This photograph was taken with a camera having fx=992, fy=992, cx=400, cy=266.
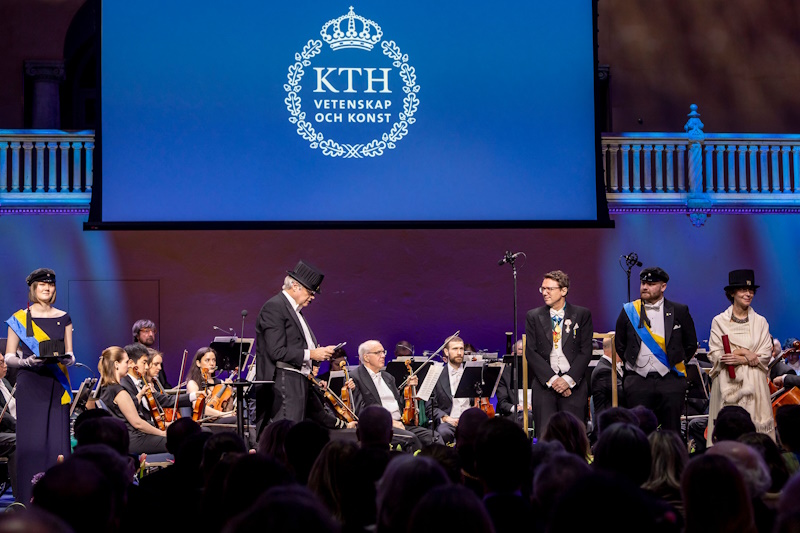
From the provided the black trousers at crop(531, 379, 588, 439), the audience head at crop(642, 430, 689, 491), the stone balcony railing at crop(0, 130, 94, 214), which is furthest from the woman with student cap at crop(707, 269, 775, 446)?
the stone balcony railing at crop(0, 130, 94, 214)

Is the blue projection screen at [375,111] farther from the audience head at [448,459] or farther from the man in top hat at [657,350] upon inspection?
the audience head at [448,459]

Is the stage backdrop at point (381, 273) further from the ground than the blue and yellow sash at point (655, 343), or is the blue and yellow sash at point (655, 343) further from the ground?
the stage backdrop at point (381, 273)

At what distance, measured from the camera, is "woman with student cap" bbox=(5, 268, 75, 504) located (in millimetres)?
5867

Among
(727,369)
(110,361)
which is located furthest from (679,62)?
(110,361)

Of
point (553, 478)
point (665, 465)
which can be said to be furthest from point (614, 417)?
point (553, 478)

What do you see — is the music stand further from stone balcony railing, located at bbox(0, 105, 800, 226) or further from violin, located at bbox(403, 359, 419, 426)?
stone balcony railing, located at bbox(0, 105, 800, 226)

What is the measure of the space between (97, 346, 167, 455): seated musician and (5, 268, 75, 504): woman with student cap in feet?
1.87

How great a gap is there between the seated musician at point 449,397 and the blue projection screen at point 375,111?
1671 mm

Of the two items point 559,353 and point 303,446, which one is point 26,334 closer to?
point 303,446

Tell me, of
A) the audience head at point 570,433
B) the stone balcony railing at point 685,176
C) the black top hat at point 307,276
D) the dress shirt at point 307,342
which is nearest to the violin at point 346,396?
the dress shirt at point 307,342

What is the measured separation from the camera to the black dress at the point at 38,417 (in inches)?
231

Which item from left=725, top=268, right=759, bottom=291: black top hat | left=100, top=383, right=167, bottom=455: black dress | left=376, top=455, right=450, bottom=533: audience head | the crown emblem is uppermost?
the crown emblem

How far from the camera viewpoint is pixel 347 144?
31.4 feet

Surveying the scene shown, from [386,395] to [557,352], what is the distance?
4.93 feet
